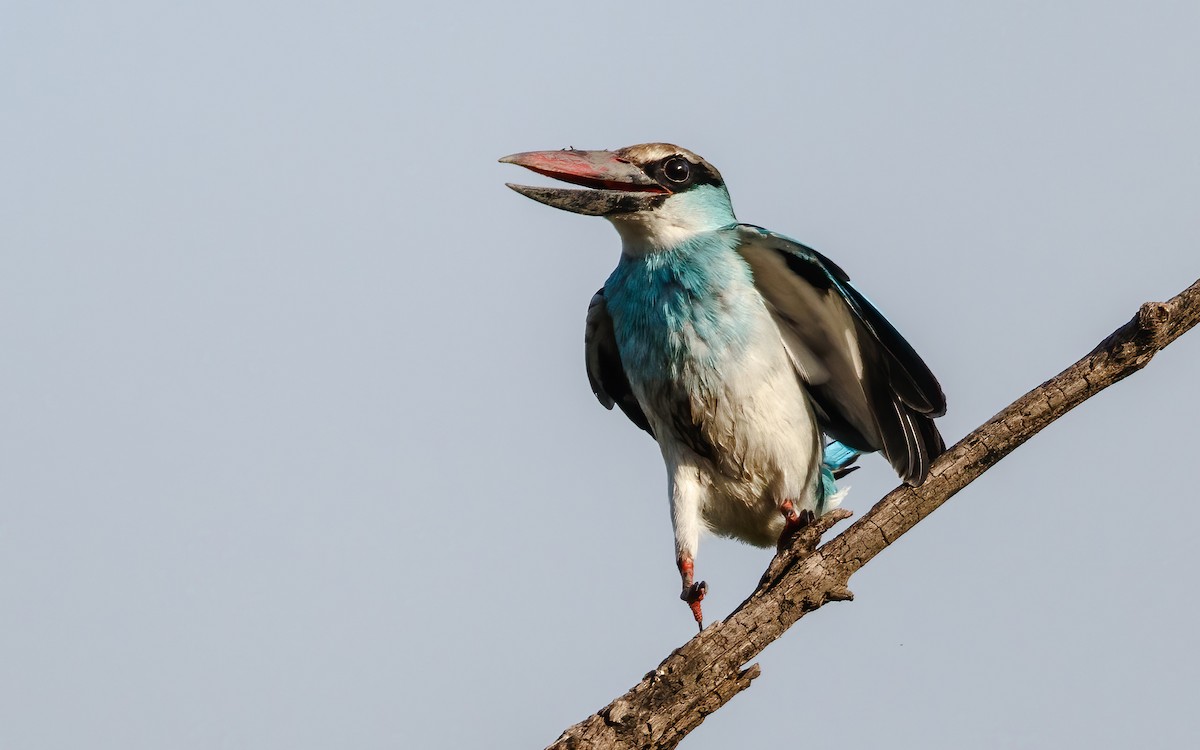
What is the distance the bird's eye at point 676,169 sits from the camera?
300 inches

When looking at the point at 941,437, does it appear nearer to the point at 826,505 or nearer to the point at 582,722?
the point at 826,505

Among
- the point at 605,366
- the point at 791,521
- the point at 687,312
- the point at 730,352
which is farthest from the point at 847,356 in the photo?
the point at 605,366

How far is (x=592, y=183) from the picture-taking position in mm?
7520

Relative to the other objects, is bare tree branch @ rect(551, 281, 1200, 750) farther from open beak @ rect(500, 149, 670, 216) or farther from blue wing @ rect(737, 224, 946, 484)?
open beak @ rect(500, 149, 670, 216)

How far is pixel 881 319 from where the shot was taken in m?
7.18

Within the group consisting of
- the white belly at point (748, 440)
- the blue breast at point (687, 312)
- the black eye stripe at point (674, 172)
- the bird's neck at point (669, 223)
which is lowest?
the white belly at point (748, 440)

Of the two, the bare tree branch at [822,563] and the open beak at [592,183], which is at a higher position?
the open beak at [592,183]

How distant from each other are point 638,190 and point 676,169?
0.90 ft

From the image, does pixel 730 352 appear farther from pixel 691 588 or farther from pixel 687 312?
pixel 691 588

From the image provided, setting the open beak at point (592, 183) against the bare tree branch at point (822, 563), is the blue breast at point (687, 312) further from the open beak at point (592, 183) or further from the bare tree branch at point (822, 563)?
the bare tree branch at point (822, 563)

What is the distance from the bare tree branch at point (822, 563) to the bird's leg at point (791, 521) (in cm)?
24

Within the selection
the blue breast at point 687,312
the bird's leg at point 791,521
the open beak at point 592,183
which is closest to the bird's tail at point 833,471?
the bird's leg at point 791,521

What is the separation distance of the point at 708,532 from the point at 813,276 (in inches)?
65.9

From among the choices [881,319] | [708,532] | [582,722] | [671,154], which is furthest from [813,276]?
[582,722]
